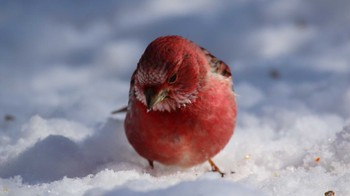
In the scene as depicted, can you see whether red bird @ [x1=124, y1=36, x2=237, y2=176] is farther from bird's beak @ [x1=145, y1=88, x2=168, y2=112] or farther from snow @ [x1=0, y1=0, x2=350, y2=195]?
snow @ [x1=0, y1=0, x2=350, y2=195]

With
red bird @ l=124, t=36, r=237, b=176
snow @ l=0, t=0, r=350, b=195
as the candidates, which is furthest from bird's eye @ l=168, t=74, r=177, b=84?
snow @ l=0, t=0, r=350, b=195

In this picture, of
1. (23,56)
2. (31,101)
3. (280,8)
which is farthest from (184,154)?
(280,8)

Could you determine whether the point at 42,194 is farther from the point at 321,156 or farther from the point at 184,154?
the point at 321,156

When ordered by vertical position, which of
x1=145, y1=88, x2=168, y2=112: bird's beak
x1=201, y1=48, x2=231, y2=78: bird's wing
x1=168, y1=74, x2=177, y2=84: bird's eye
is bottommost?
x1=145, y1=88, x2=168, y2=112: bird's beak

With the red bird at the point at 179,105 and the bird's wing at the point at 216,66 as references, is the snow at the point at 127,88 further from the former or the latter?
the bird's wing at the point at 216,66

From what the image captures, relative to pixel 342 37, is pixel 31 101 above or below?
below

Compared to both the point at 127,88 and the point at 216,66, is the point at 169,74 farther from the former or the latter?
the point at 127,88

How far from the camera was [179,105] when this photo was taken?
8.28ft

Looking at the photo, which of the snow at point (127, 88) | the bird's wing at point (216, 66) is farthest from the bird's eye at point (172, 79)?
the snow at point (127, 88)

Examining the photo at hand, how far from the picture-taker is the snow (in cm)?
242

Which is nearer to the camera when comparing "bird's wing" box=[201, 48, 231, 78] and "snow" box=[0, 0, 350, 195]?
"snow" box=[0, 0, 350, 195]

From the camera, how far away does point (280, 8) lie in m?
5.65

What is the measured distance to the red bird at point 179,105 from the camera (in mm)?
2398

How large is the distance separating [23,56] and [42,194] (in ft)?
10.8
